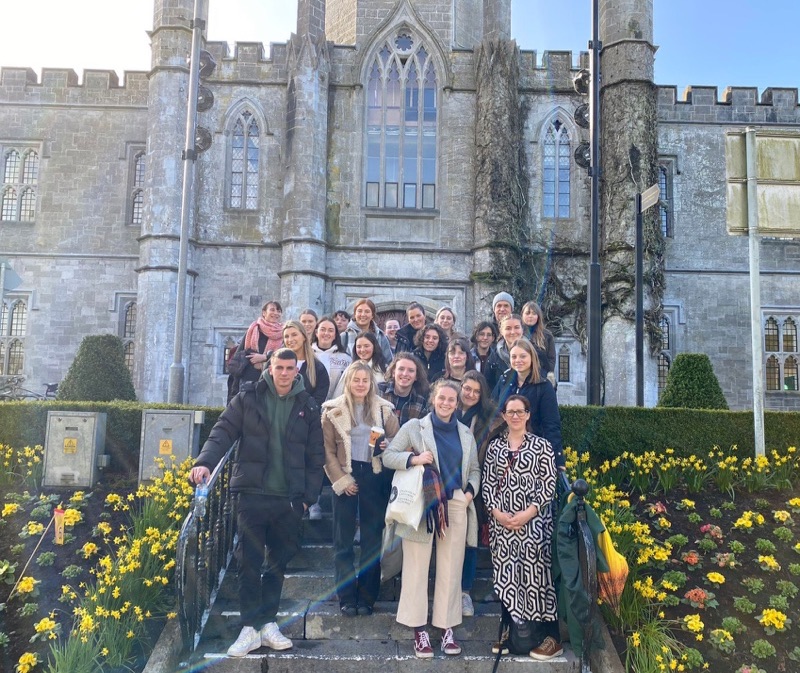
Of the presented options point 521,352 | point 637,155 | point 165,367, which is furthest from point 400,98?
point 521,352

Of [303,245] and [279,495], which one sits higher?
[303,245]

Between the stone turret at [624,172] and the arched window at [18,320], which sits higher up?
the stone turret at [624,172]

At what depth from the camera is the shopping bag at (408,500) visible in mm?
4703

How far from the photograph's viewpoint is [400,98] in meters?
16.8

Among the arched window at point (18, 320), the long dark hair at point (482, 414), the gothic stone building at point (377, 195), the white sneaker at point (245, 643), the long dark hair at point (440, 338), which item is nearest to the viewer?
the white sneaker at point (245, 643)

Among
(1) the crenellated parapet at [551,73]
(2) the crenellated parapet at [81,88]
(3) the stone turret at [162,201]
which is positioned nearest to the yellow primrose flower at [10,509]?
(3) the stone turret at [162,201]

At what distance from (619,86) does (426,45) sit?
473cm

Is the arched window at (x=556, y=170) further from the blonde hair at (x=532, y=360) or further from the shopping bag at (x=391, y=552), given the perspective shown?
the shopping bag at (x=391, y=552)

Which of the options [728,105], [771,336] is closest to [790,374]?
[771,336]

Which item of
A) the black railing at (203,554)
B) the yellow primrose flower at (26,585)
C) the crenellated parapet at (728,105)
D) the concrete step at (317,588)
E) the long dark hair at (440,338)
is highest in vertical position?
the crenellated parapet at (728,105)

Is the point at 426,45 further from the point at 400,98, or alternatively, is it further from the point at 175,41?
the point at 175,41

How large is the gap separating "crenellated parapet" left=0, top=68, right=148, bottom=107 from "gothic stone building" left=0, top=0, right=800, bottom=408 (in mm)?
51

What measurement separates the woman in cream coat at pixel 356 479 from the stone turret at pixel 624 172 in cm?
1101

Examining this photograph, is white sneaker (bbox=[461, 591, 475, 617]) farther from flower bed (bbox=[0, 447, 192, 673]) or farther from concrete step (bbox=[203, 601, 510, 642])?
flower bed (bbox=[0, 447, 192, 673])
